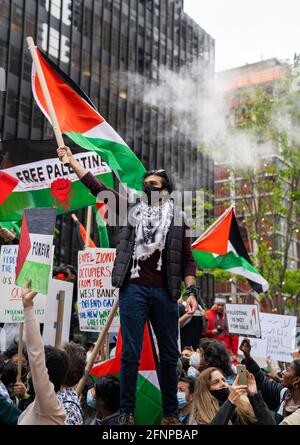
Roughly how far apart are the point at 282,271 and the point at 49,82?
19.6 meters

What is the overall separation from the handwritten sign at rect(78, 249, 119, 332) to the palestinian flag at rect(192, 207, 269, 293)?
4031mm

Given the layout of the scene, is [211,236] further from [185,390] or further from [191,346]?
[185,390]

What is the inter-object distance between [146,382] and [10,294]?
76.3 inches

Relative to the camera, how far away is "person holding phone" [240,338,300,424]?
460cm

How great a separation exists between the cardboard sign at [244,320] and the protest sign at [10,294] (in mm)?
2982

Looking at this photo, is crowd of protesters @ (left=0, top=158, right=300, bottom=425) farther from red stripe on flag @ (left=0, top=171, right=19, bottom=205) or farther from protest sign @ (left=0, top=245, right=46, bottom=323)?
red stripe on flag @ (left=0, top=171, right=19, bottom=205)

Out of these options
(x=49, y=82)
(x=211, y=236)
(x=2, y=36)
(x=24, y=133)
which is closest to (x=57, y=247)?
(x=24, y=133)

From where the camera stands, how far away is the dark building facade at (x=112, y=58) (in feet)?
113

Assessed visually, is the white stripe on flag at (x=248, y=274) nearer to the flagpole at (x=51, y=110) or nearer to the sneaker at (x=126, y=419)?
the flagpole at (x=51, y=110)

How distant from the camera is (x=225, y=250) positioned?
10.2 m

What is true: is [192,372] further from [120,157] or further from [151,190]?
[151,190]

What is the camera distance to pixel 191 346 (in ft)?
27.0

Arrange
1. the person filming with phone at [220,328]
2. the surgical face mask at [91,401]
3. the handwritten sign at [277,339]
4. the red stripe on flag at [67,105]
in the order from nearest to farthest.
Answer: the surgical face mask at [91,401], the red stripe on flag at [67,105], the handwritten sign at [277,339], the person filming with phone at [220,328]

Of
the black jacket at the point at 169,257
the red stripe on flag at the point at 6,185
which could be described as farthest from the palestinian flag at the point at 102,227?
the black jacket at the point at 169,257
